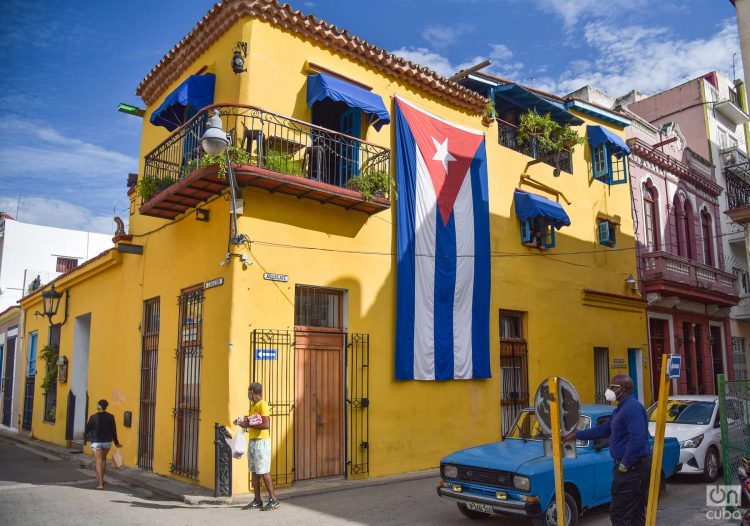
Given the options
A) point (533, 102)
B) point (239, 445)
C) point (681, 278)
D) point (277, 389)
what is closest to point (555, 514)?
point (239, 445)

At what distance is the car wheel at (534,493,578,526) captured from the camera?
284 inches

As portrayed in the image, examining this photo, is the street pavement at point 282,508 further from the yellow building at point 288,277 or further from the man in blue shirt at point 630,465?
the man in blue shirt at point 630,465

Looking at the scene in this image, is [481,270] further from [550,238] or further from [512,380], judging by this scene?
[550,238]

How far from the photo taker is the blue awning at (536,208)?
15.5 meters

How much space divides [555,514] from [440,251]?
6925 mm

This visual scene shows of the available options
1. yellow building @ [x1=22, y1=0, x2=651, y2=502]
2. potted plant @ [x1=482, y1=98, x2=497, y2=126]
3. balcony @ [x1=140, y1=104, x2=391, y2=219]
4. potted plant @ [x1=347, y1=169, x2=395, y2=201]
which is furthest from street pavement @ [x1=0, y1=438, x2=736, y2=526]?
potted plant @ [x1=482, y1=98, x2=497, y2=126]

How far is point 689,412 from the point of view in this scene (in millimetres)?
12086

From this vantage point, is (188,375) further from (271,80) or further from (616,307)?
(616,307)

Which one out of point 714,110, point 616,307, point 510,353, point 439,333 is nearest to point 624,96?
point 714,110

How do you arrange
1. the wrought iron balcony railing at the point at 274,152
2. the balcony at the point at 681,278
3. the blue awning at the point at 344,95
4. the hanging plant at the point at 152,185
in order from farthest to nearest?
the balcony at the point at 681,278
the hanging plant at the point at 152,185
the blue awning at the point at 344,95
the wrought iron balcony railing at the point at 274,152

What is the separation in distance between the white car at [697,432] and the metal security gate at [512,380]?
3.37 metres

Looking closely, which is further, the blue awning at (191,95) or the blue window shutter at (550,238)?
the blue window shutter at (550,238)

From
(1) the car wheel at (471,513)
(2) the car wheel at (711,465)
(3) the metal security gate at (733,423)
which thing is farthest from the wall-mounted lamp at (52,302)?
(3) the metal security gate at (733,423)

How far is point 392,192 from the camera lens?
41.6ft
